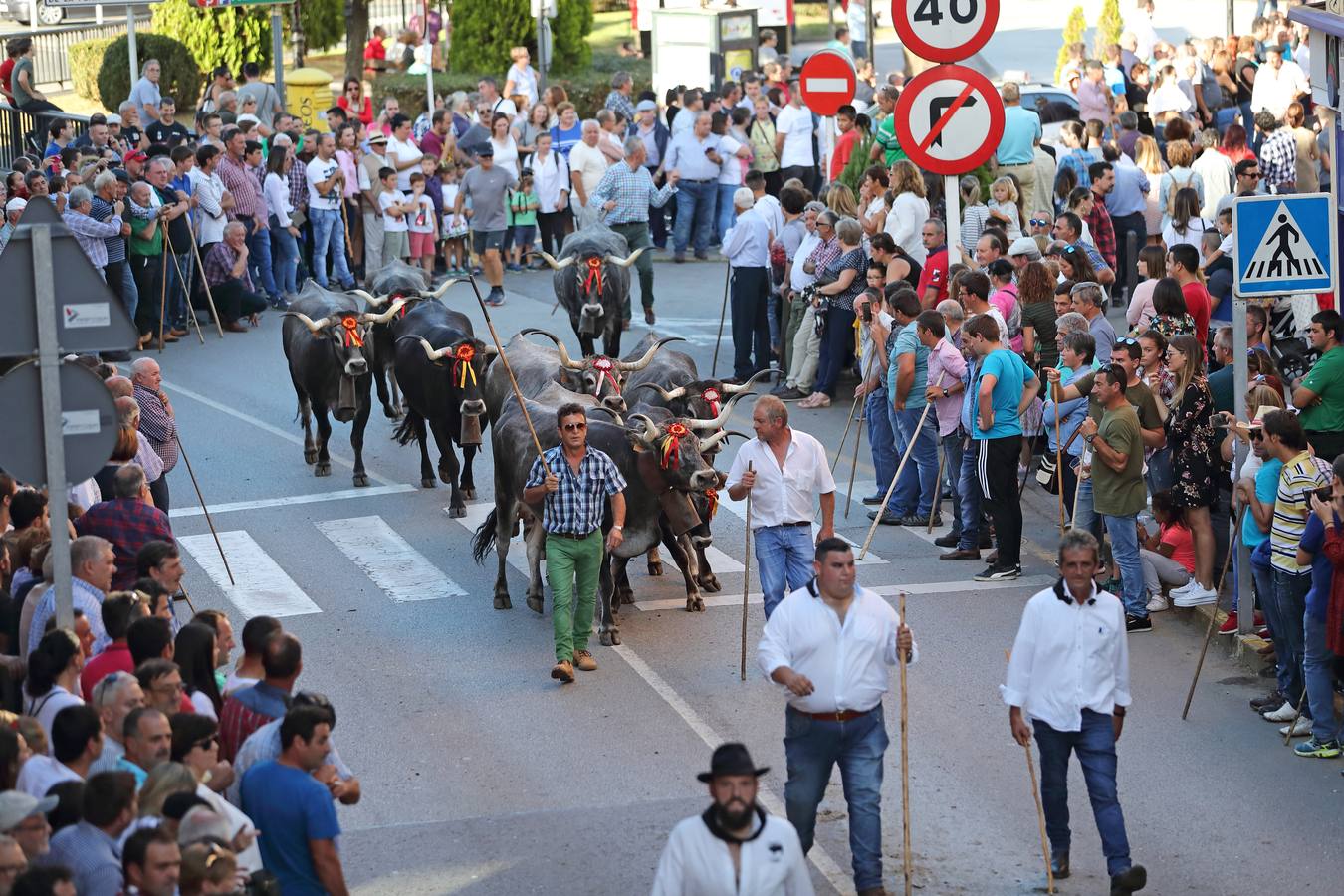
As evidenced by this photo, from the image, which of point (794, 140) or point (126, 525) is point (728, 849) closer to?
point (126, 525)

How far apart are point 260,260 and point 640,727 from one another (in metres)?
15.4

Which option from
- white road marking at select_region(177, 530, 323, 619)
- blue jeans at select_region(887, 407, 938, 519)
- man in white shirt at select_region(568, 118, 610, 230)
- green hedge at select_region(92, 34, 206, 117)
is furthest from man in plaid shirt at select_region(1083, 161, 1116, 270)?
green hedge at select_region(92, 34, 206, 117)

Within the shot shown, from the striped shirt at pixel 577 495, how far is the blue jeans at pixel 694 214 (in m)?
16.2

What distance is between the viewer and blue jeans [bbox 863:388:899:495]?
16500 millimetres

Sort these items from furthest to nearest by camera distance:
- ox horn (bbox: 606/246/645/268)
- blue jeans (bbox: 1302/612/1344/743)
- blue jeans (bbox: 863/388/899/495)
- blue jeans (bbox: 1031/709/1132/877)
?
ox horn (bbox: 606/246/645/268) → blue jeans (bbox: 863/388/899/495) → blue jeans (bbox: 1302/612/1344/743) → blue jeans (bbox: 1031/709/1132/877)

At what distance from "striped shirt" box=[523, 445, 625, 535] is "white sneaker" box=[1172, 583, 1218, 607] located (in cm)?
412

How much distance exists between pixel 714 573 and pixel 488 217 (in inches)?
492

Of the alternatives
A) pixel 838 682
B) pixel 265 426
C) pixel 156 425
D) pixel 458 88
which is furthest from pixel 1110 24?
pixel 838 682

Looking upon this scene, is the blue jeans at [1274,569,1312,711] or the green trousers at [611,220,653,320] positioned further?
the green trousers at [611,220,653,320]

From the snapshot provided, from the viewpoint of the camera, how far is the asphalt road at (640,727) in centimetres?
978

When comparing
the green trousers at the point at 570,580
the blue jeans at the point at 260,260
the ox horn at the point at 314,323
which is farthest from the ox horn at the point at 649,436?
the blue jeans at the point at 260,260

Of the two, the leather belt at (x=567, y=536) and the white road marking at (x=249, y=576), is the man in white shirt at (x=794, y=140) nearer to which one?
the white road marking at (x=249, y=576)

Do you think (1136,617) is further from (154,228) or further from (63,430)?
(154,228)

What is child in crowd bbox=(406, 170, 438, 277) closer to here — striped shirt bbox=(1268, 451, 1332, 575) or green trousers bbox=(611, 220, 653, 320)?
green trousers bbox=(611, 220, 653, 320)
